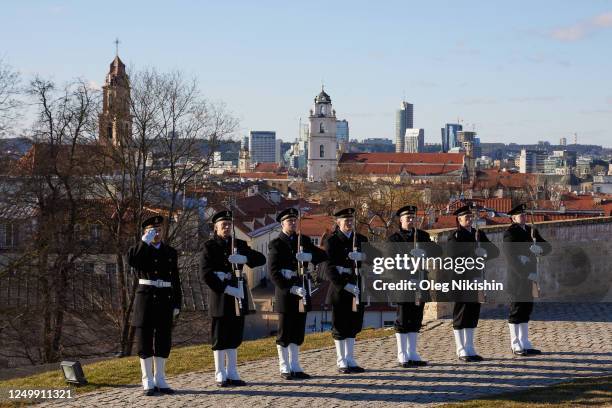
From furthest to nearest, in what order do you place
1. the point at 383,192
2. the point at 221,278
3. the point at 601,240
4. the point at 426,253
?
the point at 383,192, the point at 601,240, the point at 426,253, the point at 221,278

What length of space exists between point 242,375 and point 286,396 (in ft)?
4.17

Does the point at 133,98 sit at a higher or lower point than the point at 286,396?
higher

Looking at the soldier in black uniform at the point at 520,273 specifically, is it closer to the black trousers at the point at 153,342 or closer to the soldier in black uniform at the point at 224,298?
the soldier in black uniform at the point at 224,298

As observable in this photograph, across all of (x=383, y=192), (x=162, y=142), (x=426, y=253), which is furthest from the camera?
(x=383, y=192)

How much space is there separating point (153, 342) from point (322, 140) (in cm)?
14709

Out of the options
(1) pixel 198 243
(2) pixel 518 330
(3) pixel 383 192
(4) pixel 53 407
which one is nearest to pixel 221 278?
(4) pixel 53 407

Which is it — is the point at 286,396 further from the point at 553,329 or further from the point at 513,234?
the point at 553,329

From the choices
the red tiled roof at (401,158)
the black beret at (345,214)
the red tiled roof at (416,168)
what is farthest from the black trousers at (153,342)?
the red tiled roof at (401,158)

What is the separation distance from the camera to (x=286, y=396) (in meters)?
10.4

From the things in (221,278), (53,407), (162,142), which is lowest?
(53,407)

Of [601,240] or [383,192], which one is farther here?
[383,192]

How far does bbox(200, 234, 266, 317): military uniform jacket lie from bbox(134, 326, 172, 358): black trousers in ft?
1.98

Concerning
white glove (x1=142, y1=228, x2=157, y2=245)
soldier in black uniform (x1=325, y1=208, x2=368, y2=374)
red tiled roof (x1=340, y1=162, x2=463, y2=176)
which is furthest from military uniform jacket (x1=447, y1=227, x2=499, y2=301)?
red tiled roof (x1=340, y1=162, x2=463, y2=176)

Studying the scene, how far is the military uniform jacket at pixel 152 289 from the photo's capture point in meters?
10.7
